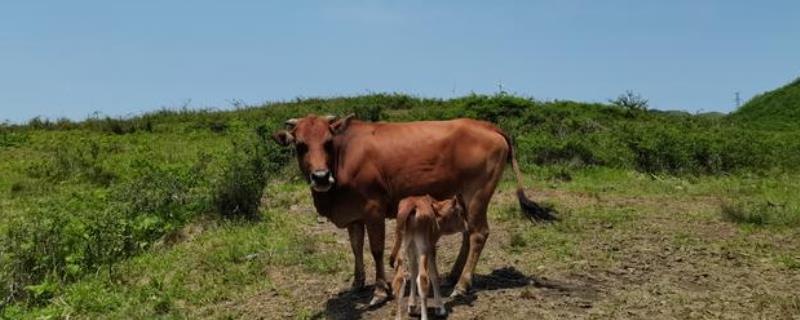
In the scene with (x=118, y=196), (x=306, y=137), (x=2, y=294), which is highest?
(x=306, y=137)

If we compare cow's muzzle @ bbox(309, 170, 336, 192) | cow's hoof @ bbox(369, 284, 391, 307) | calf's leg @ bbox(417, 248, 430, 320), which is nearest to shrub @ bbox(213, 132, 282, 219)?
cow's hoof @ bbox(369, 284, 391, 307)

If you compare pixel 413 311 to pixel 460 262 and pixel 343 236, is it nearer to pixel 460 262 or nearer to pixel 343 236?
pixel 460 262

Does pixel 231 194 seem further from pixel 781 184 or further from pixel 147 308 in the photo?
pixel 781 184

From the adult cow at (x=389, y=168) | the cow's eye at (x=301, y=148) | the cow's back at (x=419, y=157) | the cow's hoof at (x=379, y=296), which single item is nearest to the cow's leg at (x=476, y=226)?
the adult cow at (x=389, y=168)

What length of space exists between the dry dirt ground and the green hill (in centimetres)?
1900

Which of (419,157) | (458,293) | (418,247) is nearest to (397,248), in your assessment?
(418,247)

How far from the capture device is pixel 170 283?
9141 millimetres

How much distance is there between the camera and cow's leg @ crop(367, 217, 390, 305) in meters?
7.61

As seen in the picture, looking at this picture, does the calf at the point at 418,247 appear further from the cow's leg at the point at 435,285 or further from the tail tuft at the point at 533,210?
the tail tuft at the point at 533,210

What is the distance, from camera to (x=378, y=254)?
25.5ft

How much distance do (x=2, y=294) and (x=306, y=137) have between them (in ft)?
15.5

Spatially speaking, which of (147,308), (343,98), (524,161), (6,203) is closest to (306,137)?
(147,308)

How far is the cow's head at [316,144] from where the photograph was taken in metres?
7.27

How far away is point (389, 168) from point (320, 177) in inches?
36.5
